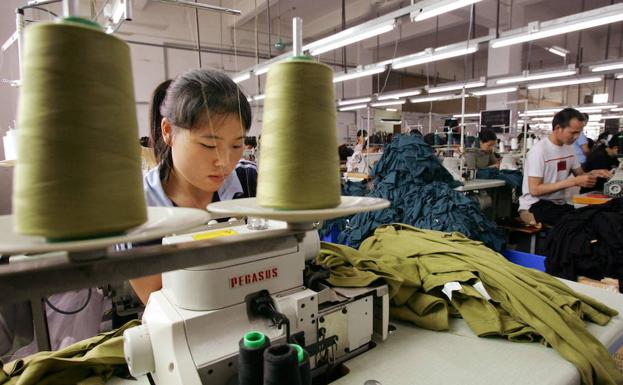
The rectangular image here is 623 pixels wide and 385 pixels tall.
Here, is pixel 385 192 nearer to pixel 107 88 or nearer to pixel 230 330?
pixel 230 330

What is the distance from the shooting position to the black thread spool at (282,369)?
0.57 metres

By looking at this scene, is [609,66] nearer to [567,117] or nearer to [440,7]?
[567,117]

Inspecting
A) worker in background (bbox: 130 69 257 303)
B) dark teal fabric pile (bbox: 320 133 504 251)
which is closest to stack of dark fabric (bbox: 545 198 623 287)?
dark teal fabric pile (bbox: 320 133 504 251)

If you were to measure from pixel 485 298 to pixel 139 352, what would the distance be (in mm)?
973

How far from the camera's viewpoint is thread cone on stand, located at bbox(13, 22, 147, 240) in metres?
0.38

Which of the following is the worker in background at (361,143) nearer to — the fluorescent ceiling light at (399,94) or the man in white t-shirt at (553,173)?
the fluorescent ceiling light at (399,94)

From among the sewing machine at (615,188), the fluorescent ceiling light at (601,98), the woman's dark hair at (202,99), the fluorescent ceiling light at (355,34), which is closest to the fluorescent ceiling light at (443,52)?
the fluorescent ceiling light at (355,34)

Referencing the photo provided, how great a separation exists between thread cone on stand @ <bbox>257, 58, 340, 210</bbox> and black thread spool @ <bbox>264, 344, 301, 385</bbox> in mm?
232

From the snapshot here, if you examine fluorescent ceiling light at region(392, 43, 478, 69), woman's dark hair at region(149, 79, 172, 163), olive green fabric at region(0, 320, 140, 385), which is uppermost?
fluorescent ceiling light at region(392, 43, 478, 69)

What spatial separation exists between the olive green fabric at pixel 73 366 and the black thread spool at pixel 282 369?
0.56 meters

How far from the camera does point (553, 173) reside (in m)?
3.61

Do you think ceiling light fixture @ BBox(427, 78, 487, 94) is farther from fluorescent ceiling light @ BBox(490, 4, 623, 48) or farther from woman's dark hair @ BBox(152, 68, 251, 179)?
woman's dark hair @ BBox(152, 68, 251, 179)

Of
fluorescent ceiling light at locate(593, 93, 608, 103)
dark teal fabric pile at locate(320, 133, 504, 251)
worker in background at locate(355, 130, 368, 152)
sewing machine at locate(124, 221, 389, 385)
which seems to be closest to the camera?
sewing machine at locate(124, 221, 389, 385)

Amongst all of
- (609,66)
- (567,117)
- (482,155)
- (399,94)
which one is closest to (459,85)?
(399,94)
